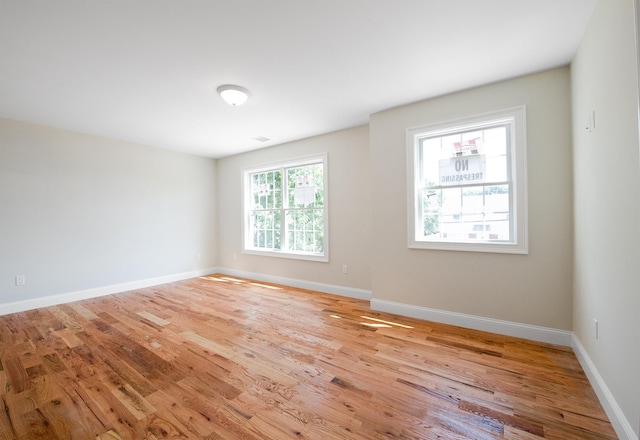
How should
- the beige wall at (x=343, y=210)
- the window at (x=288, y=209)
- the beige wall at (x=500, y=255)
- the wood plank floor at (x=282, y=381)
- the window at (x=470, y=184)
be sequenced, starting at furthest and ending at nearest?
the window at (x=288, y=209) < the beige wall at (x=343, y=210) < the window at (x=470, y=184) < the beige wall at (x=500, y=255) < the wood plank floor at (x=282, y=381)

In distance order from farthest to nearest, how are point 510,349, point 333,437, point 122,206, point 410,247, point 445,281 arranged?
1. point 122,206
2. point 410,247
3. point 445,281
4. point 510,349
5. point 333,437

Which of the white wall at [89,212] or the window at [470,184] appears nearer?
the window at [470,184]

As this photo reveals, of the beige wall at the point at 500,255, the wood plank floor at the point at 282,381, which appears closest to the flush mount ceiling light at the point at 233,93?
the beige wall at the point at 500,255

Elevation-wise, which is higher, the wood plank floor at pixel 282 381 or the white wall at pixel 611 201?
the white wall at pixel 611 201

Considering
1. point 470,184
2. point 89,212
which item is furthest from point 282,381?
point 89,212

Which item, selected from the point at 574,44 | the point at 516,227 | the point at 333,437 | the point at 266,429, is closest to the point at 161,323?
the point at 266,429

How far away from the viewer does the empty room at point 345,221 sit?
1569 millimetres

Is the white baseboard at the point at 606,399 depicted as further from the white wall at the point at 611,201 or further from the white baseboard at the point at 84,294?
the white baseboard at the point at 84,294

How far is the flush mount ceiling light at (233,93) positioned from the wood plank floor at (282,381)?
2.44m

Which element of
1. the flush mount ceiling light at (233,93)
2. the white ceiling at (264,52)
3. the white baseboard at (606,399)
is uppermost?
the white ceiling at (264,52)

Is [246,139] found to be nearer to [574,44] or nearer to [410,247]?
[410,247]

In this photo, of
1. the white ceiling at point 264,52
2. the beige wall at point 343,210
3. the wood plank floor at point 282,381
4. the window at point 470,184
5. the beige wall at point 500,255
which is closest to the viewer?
the wood plank floor at point 282,381

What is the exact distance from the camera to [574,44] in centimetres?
208

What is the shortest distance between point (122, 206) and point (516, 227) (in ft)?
18.3
